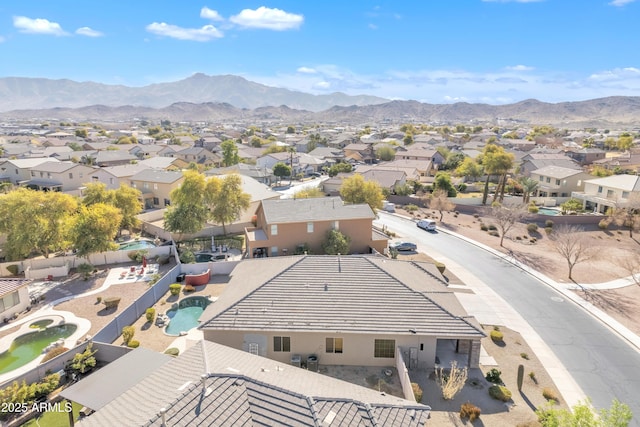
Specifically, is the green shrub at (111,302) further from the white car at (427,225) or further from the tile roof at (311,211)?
the white car at (427,225)

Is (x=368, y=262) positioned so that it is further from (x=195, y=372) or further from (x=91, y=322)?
(x=91, y=322)

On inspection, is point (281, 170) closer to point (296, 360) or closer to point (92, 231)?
point (92, 231)

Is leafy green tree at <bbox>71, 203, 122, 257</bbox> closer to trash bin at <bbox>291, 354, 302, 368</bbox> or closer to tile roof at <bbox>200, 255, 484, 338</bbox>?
tile roof at <bbox>200, 255, 484, 338</bbox>

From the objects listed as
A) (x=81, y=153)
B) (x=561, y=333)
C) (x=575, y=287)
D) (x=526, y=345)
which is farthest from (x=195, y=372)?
(x=81, y=153)

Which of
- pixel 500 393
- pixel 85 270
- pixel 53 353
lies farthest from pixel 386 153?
pixel 53 353

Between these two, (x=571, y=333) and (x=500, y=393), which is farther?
(x=571, y=333)

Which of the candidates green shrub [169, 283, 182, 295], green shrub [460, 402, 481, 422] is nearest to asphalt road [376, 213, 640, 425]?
green shrub [460, 402, 481, 422]
